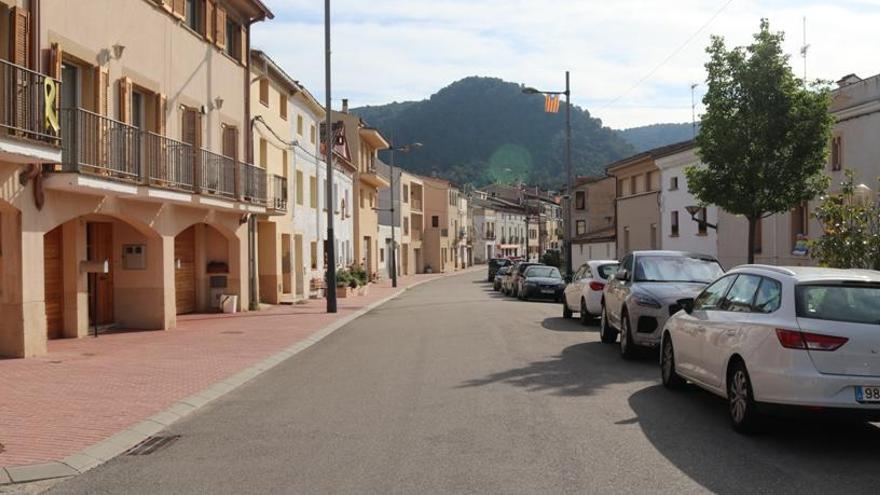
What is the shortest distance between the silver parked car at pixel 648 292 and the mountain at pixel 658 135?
224ft

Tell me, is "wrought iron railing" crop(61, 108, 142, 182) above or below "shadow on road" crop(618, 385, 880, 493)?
above

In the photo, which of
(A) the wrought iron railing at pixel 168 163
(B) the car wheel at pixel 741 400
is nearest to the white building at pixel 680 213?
(A) the wrought iron railing at pixel 168 163

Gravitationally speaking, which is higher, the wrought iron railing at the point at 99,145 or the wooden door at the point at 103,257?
the wrought iron railing at the point at 99,145

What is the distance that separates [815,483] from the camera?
18.5 feet

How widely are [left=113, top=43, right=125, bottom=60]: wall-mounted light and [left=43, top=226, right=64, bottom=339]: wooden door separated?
353 cm

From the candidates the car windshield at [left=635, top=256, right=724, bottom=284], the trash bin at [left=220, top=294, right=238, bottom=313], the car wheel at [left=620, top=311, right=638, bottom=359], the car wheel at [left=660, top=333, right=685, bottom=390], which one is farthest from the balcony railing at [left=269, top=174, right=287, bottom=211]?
the car wheel at [left=660, top=333, right=685, bottom=390]

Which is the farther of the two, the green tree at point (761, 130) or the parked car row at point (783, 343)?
the green tree at point (761, 130)

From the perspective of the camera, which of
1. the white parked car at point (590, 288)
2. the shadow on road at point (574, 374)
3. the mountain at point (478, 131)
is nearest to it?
the shadow on road at point (574, 374)

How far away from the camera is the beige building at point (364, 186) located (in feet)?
170

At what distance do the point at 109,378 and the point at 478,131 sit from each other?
113 m

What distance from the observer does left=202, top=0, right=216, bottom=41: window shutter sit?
21156 millimetres

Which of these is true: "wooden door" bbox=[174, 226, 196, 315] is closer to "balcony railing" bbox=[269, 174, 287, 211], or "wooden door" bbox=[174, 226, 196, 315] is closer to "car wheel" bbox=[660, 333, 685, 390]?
"balcony railing" bbox=[269, 174, 287, 211]

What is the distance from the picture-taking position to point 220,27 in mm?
22266

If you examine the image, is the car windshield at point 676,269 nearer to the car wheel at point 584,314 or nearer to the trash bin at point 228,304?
the car wheel at point 584,314
